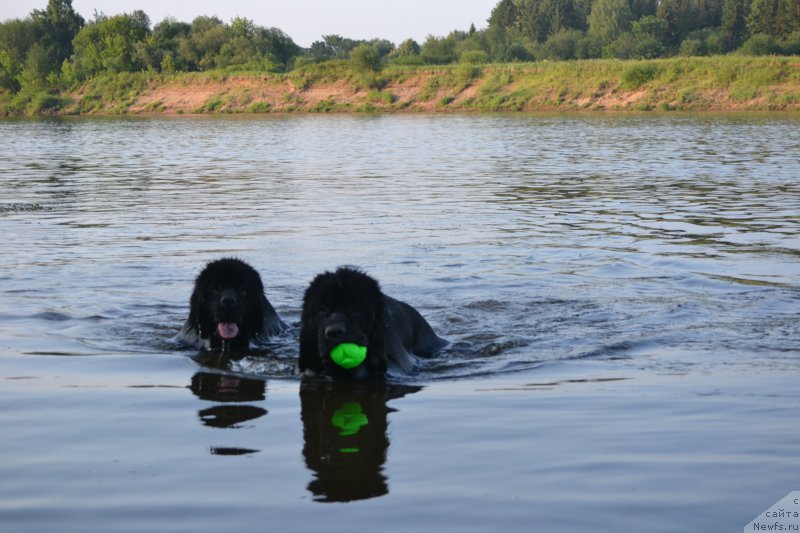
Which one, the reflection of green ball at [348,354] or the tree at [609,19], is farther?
the tree at [609,19]

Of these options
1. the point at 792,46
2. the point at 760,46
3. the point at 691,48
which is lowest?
the point at 792,46

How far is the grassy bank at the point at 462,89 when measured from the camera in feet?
205

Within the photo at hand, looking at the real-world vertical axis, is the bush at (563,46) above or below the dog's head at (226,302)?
above

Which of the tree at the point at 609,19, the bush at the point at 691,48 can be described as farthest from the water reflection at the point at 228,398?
the tree at the point at 609,19

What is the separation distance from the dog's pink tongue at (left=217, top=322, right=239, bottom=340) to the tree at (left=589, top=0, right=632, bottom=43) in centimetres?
11917

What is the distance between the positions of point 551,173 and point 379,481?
2017 centimetres

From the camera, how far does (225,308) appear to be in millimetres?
8617

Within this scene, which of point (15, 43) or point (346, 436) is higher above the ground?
point (15, 43)

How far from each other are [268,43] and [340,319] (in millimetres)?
94839

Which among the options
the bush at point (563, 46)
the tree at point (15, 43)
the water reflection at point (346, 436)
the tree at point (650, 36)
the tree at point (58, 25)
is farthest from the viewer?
the bush at point (563, 46)

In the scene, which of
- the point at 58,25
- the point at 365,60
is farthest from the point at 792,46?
the point at 58,25

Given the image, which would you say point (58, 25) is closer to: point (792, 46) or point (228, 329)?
point (792, 46)

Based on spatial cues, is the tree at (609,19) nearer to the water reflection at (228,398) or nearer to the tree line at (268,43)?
the tree line at (268,43)

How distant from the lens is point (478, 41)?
4744 inches
